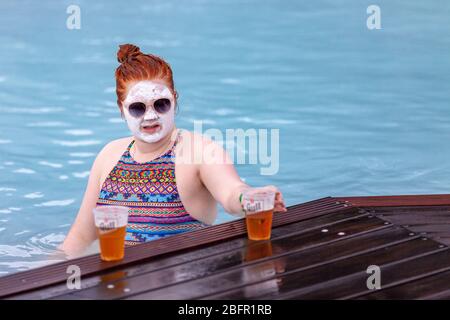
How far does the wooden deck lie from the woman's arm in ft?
0.44

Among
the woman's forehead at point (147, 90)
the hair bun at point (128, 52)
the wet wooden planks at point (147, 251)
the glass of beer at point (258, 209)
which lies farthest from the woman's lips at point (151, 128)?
the glass of beer at point (258, 209)

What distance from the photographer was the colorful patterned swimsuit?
379 cm

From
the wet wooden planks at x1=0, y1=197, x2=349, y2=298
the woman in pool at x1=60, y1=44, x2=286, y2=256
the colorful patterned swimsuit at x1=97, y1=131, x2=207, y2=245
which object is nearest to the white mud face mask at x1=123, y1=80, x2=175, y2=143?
the woman in pool at x1=60, y1=44, x2=286, y2=256

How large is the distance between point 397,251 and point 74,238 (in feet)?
4.82

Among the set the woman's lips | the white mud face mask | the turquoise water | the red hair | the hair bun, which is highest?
the turquoise water

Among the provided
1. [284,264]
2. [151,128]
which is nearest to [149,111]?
[151,128]

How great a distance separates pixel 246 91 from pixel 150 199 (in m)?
3.98

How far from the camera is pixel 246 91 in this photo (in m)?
7.70

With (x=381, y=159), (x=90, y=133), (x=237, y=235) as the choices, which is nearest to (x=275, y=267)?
(x=237, y=235)

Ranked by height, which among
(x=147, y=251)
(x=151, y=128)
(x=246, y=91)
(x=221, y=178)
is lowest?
(x=147, y=251)

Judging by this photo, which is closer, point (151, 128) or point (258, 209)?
point (258, 209)

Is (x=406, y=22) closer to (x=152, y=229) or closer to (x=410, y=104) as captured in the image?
(x=410, y=104)

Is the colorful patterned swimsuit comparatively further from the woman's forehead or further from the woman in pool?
the woman's forehead

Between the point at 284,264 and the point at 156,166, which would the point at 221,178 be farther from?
the point at 284,264
